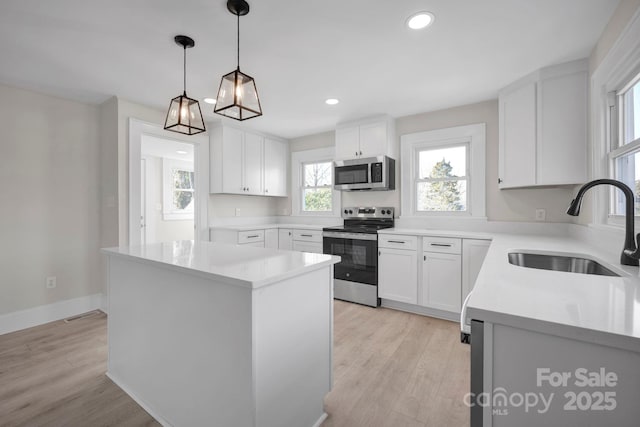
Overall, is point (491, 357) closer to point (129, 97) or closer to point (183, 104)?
point (183, 104)

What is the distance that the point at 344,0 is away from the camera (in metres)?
1.71

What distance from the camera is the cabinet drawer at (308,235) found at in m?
4.00

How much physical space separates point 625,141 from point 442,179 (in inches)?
70.3

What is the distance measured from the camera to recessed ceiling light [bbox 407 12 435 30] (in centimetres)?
183

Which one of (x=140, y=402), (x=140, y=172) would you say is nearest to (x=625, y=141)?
(x=140, y=402)

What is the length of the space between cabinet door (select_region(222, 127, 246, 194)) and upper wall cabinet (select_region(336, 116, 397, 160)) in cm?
141

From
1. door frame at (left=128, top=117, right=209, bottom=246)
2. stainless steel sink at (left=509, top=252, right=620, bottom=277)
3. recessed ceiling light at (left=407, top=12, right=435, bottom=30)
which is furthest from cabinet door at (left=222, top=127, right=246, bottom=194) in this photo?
stainless steel sink at (left=509, top=252, right=620, bottom=277)

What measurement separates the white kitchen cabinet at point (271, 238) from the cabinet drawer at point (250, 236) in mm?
76

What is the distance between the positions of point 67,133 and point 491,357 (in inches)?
166

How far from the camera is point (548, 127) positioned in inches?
97.5

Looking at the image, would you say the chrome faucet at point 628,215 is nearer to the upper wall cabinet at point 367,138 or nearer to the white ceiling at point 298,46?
the white ceiling at point 298,46

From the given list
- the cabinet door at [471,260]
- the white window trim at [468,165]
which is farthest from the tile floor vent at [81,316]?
the cabinet door at [471,260]

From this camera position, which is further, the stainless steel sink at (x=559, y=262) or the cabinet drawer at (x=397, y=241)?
the cabinet drawer at (x=397, y=241)

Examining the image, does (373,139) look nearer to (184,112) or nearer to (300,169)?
(300,169)
